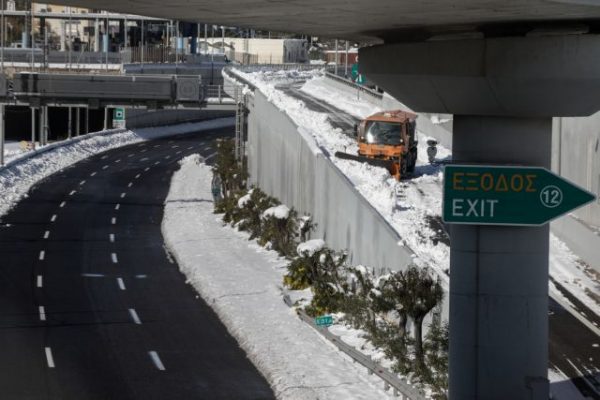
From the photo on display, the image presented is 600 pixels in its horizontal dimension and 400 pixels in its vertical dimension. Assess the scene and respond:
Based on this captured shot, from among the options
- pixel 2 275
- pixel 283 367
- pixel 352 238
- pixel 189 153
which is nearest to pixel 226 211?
pixel 2 275

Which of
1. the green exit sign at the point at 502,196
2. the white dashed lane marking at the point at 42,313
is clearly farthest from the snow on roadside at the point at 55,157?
the green exit sign at the point at 502,196

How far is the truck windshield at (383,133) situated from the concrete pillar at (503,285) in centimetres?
2568

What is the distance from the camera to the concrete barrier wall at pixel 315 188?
2920 cm

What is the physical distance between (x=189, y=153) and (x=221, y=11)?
7033 centimetres

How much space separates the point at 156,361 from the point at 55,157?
1882 inches

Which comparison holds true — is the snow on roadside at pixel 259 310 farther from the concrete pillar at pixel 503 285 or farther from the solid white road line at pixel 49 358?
the concrete pillar at pixel 503 285

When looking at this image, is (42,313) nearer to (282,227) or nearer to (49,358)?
(49,358)

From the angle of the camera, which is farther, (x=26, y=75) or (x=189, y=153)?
(x=189, y=153)

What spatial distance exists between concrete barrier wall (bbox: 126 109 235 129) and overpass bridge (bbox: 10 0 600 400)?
82807mm

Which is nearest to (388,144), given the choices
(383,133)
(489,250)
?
(383,133)

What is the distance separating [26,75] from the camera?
61562 mm

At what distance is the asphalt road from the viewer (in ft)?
79.2

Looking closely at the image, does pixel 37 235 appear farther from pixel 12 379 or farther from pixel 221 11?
pixel 221 11

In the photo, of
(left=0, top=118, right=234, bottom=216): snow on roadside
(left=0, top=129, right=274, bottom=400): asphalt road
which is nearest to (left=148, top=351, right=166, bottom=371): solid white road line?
(left=0, top=129, right=274, bottom=400): asphalt road
